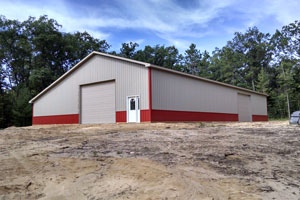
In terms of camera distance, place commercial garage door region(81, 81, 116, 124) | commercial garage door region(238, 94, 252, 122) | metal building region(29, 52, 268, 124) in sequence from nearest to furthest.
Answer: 1. metal building region(29, 52, 268, 124)
2. commercial garage door region(81, 81, 116, 124)
3. commercial garage door region(238, 94, 252, 122)

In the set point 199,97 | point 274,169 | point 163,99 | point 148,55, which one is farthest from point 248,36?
point 274,169

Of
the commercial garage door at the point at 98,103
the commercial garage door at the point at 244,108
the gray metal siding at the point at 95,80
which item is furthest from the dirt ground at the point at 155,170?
the commercial garage door at the point at 244,108

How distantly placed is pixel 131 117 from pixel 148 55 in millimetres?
36090

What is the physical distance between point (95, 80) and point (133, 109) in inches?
187

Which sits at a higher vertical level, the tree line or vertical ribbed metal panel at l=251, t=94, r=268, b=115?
the tree line

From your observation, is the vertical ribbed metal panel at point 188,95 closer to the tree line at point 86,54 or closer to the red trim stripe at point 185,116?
the red trim stripe at point 185,116

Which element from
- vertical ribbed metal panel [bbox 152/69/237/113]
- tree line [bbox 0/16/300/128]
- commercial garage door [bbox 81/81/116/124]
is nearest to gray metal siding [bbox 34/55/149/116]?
commercial garage door [bbox 81/81/116/124]

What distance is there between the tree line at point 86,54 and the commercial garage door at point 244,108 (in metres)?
14.9

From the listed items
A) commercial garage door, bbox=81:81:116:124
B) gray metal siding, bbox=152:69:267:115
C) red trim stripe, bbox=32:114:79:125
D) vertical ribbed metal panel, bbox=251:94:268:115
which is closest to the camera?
gray metal siding, bbox=152:69:267:115

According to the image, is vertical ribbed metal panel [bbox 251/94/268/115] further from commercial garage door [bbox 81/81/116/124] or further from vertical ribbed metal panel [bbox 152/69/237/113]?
commercial garage door [bbox 81/81/116/124]

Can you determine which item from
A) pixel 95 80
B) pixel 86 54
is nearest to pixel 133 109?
pixel 95 80

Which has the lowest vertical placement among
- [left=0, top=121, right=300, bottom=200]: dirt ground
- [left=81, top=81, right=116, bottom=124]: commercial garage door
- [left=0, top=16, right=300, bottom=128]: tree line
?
[left=0, top=121, right=300, bottom=200]: dirt ground

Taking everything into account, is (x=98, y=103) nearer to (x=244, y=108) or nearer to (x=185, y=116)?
(x=185, y=116)

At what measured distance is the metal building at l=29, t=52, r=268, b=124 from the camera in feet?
56.5
